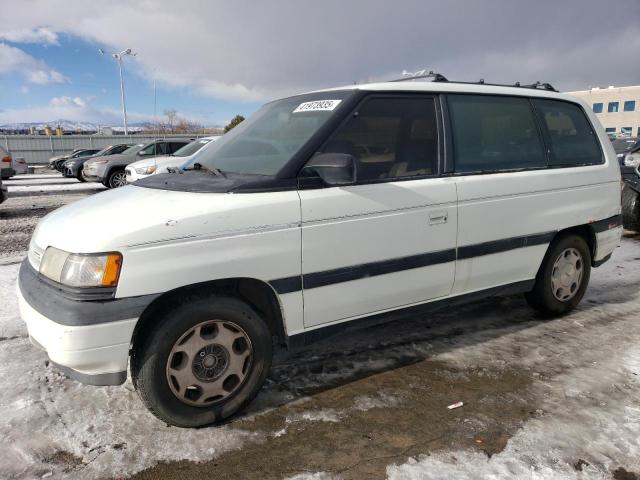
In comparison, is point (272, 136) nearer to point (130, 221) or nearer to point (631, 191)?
point (130, 221)

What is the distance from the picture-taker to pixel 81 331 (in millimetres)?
2301

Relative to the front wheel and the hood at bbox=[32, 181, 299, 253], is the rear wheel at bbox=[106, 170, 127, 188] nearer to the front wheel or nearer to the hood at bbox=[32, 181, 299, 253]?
the hood at bbox=[32, 181, 299, 253]

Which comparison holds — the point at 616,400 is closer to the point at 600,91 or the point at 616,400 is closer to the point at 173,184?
the point at 173,184

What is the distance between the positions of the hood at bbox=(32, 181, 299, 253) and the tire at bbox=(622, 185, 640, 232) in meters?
7.50

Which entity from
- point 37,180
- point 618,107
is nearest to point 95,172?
point 37,180

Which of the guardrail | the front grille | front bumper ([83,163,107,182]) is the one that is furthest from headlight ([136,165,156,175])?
the guardrail

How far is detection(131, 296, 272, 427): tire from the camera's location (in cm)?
251

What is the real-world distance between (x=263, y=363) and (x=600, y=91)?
82934 millimetres

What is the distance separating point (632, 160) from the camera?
8195 millimetres

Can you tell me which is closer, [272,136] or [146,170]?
[272,136]

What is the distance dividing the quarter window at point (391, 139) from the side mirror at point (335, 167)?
18 cm

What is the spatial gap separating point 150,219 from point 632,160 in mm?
8465

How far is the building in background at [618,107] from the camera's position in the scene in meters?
67.3

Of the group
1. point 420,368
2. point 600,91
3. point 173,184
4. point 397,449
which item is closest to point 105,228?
point 173,184
